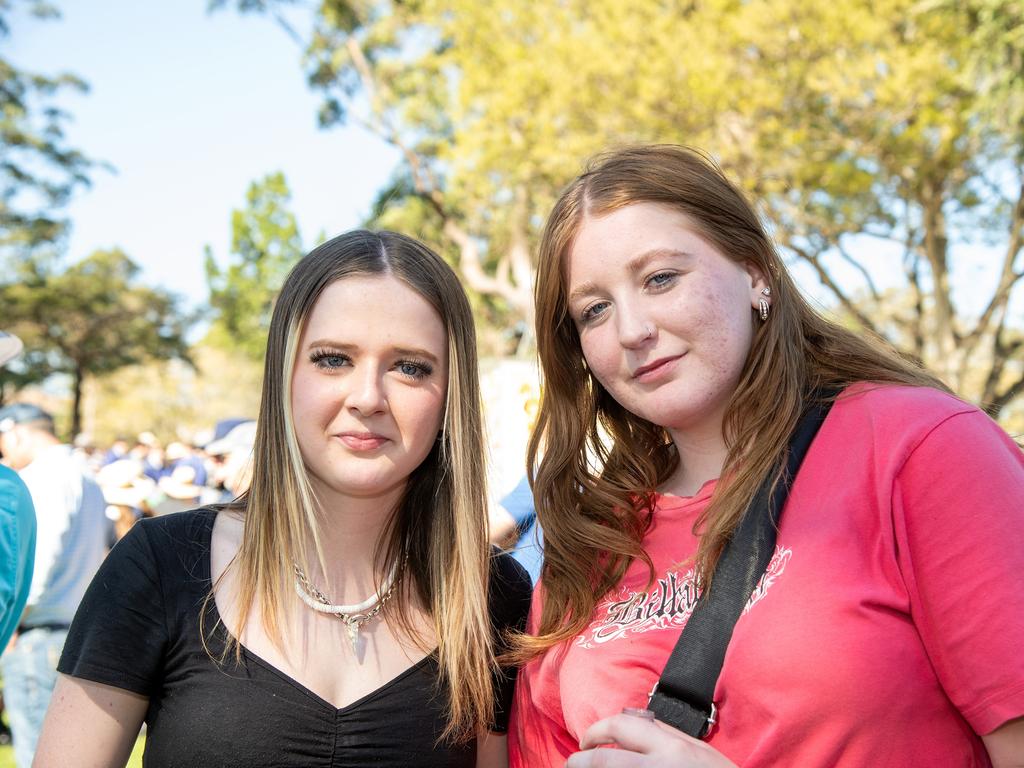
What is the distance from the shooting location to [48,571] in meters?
6.31

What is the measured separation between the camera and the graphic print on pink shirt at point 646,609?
2.10 meters

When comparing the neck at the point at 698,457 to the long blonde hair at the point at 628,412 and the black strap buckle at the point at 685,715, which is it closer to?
the long blonde hair at the point at 628,412

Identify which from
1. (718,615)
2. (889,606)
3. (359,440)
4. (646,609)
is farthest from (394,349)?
(889,606)

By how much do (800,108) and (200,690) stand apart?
12662 millimetres

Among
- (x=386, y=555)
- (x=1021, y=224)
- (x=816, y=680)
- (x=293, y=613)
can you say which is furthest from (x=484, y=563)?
(x=1021, y=224)

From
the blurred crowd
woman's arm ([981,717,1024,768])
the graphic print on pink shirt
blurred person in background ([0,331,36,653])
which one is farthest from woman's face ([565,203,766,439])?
the blurred crowd

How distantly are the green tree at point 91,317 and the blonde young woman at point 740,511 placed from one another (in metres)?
34.4

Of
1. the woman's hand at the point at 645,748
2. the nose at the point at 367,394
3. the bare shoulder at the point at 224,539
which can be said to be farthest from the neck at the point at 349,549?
the woman's hand at the point at 645,748

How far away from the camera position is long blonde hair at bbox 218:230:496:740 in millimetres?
2428

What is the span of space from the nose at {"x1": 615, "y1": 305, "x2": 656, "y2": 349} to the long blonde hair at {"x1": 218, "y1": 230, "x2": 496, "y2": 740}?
533 mm

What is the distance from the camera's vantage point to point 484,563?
2.66m

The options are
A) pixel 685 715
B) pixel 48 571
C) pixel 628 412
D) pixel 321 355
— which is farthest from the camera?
pixel 48 571

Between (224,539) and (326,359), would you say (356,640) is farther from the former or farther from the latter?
(326,359)

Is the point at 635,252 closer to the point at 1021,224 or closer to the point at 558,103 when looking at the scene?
the point at 558,103
